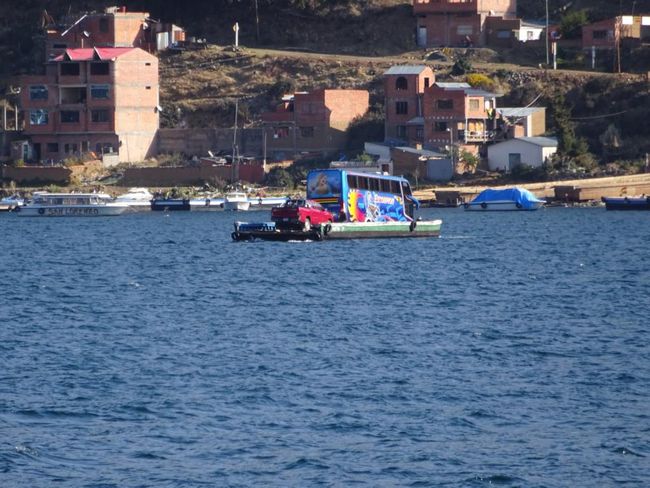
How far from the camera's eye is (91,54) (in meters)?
126

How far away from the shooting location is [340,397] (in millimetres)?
35875

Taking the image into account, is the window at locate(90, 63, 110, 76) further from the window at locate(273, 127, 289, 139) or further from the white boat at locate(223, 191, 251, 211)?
the white boat at locate(223, 191, 251, 211)

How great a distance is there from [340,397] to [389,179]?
49.4 meters

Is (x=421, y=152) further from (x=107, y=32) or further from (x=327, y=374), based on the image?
(x=327, y=374)

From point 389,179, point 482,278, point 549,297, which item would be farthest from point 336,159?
point 549,297

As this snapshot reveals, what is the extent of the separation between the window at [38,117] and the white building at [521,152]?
34818 mm

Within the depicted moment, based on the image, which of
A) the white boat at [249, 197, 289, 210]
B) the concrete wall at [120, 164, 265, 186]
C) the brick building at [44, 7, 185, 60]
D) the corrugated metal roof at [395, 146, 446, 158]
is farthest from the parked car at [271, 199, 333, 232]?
the brick building at [44, 7, 185, 60]

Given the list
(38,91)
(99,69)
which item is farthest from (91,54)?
(38,91)

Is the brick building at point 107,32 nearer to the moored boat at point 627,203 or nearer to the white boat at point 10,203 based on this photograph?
the white boat at point 10,203

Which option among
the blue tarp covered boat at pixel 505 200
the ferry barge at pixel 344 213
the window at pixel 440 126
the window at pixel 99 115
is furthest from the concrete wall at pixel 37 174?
the ferry barge at pixel 344 213

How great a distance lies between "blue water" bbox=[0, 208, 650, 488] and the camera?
30.3m

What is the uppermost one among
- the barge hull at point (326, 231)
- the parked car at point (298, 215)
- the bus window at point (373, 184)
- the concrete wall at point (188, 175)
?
the concrete wall at point (188, 175)

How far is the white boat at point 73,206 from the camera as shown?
377 ft

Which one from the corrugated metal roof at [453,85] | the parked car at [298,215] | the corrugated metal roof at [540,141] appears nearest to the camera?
the parked car at [298,215]
